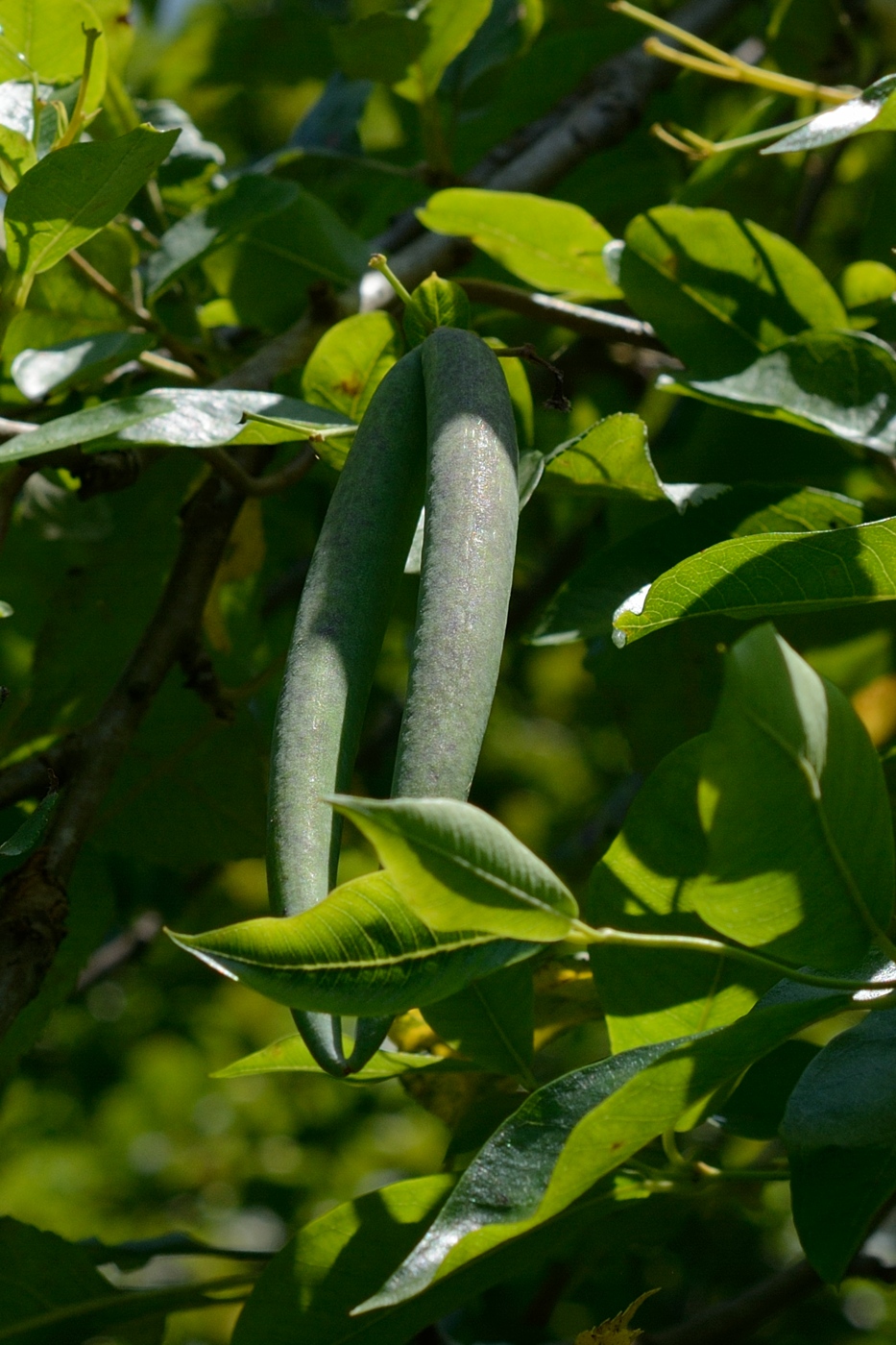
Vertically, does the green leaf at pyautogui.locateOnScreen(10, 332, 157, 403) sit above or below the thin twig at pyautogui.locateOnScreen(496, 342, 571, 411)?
above

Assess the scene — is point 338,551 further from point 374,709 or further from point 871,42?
point 374,709

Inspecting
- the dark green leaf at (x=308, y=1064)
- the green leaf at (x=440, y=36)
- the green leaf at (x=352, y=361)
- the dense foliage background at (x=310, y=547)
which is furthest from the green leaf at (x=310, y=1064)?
the green leaf at (x=440, y=36)

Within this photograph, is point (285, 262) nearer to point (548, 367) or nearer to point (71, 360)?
point (71, 360)

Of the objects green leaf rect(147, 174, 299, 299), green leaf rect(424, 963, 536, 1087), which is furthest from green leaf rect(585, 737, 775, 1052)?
green leaf rect(147, 174, 299, 299)

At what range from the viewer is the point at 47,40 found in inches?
40.7

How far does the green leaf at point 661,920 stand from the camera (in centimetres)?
79

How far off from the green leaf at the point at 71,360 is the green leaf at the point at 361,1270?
658 mm

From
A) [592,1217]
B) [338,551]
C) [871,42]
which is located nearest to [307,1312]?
[592,1217]

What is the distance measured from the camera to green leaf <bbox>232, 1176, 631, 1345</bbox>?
84 cm

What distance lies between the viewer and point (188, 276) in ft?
4.64

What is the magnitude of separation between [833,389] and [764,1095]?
1.81 ft

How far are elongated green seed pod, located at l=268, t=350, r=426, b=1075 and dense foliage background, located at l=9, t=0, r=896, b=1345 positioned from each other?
23 cm

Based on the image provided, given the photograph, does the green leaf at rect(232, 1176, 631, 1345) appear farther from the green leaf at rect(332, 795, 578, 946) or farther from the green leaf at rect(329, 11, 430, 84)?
the green leaf at rect(329, 11, 430, 84)

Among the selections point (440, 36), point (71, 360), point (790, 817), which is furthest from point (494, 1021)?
point (440, 36)
